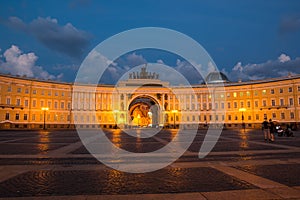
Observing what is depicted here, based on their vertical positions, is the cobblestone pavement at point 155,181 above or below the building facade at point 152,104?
below

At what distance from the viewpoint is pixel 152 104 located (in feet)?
382

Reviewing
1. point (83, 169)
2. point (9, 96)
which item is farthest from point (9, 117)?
point (83, 169)

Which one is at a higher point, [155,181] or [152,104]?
[152,104]

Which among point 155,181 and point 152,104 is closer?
point 155,181

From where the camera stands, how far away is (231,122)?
8950cm

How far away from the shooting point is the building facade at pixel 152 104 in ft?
250

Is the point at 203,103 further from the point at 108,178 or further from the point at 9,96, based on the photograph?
the point at 108,178

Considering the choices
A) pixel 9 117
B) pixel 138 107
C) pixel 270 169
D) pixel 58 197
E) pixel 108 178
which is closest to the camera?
pixel 58 197

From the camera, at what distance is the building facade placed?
76.3 m

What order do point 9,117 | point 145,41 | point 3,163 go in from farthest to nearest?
point 9,117, point 145,41, point 3,163

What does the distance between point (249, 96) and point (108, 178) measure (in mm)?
87214

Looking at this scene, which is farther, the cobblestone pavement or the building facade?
the building facade

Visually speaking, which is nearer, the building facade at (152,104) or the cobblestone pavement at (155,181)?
the cobblestone pavement at (155,181)

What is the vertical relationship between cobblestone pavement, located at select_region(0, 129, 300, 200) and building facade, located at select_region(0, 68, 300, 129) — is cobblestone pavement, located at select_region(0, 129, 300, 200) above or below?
below
